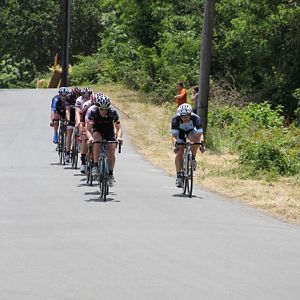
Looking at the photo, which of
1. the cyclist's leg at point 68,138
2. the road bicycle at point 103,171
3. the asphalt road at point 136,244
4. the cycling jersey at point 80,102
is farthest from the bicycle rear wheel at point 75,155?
the road bicycle at point 103,171

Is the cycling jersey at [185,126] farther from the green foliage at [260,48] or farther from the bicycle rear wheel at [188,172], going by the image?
the green foliage at [260,48]

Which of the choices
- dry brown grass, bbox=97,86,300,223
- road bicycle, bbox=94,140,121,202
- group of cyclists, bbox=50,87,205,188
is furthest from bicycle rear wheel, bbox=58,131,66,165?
road bicycle, bbox=94,140,121,202

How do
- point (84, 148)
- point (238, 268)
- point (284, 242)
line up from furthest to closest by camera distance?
point (84, 148) → point (284, 242) → point (238, 268)

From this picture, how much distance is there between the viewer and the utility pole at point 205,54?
2420 cm

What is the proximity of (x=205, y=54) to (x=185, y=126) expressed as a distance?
8558 millimetres

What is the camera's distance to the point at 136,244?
10.8 metres

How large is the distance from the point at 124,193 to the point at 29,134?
1403cm

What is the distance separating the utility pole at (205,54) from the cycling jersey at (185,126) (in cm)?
828

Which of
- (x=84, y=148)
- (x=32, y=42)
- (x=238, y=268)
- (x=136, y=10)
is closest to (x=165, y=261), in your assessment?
(x=238, y=268)

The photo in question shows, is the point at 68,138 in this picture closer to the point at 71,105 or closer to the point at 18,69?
the point at 71,105

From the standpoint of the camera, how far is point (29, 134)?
3000 centimetres

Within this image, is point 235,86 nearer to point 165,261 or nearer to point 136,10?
point 136,10

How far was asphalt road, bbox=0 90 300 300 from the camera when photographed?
8.42 metres

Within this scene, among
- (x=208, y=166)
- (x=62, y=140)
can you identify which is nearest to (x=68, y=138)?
(x=62, y=140)
